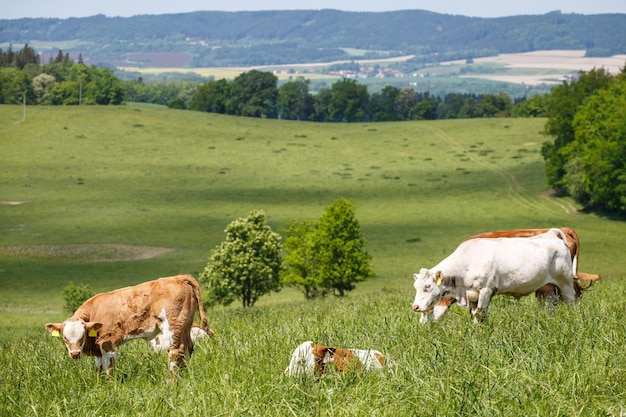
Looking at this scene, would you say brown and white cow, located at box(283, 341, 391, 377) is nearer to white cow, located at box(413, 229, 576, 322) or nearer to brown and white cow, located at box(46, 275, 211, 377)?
brown and white cow, located at box(46, 275, 211, 377)

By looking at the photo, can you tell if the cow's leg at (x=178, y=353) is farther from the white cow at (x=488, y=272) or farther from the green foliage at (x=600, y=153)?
the green foliage at (x=600, y=153)

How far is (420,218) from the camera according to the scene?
85.7 m

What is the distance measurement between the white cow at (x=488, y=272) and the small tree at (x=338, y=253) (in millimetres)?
35602

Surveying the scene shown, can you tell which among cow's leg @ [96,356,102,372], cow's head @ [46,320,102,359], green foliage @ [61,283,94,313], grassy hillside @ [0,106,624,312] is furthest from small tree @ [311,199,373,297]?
cow's head @ [46,320,102,359]

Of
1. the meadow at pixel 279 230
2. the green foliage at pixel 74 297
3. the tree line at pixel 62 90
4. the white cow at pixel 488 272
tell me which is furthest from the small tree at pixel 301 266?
the tree line at pixel 62 90

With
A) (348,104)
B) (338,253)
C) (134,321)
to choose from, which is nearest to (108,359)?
(134,321)

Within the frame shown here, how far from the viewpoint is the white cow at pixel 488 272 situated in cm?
1316

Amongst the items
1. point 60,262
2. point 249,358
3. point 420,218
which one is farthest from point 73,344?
point 420,218

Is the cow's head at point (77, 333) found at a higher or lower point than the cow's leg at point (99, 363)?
higher

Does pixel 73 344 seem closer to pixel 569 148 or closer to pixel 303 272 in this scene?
pixel 303 272

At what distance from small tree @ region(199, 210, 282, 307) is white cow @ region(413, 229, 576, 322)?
34.1m

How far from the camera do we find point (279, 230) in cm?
5762

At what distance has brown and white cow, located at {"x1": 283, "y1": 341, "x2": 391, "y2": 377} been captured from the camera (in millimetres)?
A: 9438

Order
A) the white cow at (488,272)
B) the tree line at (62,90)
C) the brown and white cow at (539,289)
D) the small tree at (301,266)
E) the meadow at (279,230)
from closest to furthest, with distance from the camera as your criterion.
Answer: the meadow at (279,230)
the white cow at (488,272)
the brown and white cow at (539,289)
the small tree at (301,266)
the tree line at (62,90)
